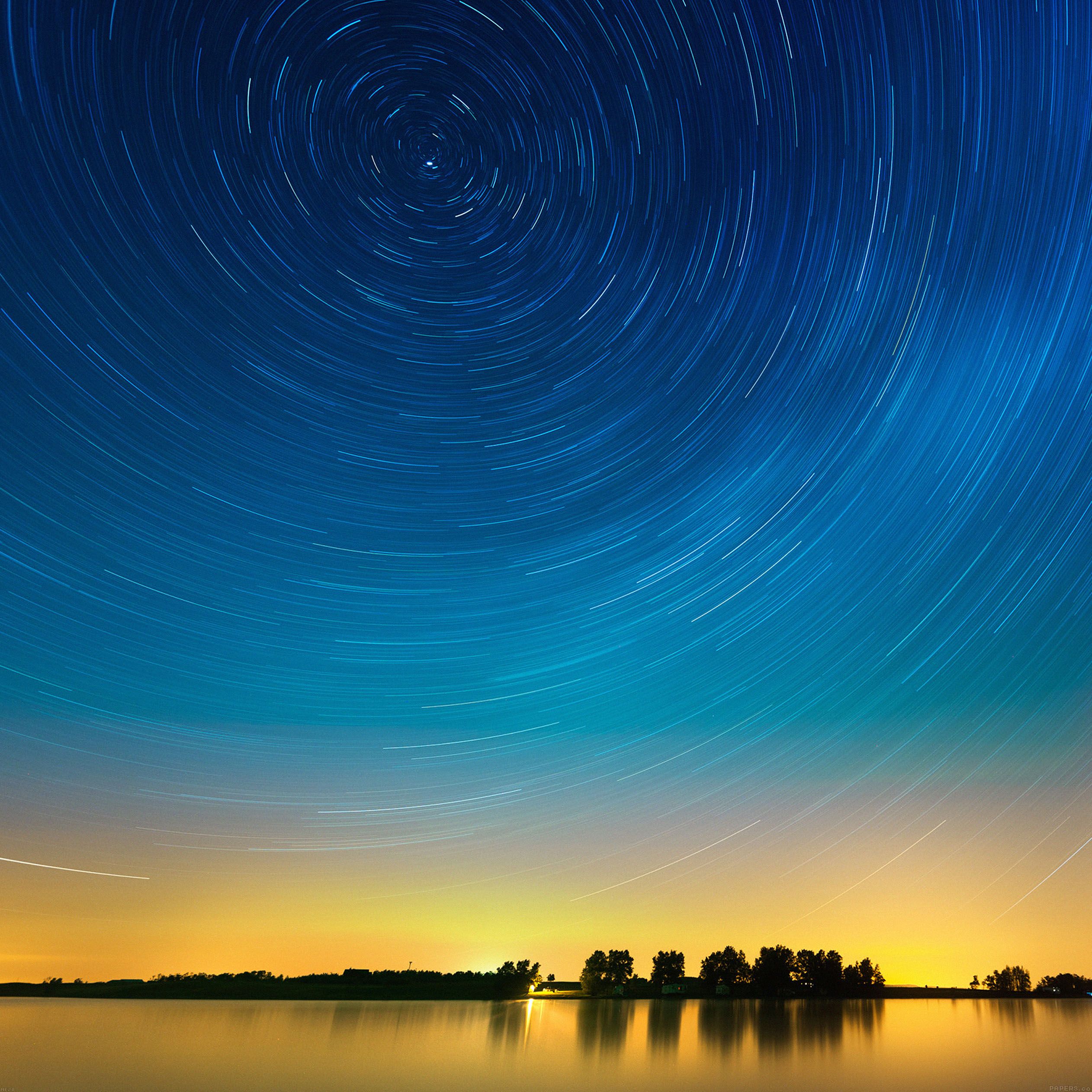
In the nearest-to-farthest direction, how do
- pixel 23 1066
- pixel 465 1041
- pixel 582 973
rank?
pixel 23 1066 → pixel 465 1041 → pixel 582 973

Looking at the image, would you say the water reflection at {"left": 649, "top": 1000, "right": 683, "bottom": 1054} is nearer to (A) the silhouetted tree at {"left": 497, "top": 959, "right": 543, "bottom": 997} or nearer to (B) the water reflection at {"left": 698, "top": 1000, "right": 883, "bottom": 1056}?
(B) the water reflection at {"left": 698, "top": 1000, "right": 883, "bottom": 1056}

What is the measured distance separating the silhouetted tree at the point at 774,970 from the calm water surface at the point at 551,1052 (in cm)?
3689

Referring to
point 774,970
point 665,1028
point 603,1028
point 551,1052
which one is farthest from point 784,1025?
point 774,970

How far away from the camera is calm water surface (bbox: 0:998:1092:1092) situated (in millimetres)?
19438

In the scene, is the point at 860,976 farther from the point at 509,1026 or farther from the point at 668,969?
the point at 509,1026

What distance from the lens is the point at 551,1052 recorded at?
27.5 m

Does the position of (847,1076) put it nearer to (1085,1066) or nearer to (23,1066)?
(1085,1066)

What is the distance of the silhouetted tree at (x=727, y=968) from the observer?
3578 inches

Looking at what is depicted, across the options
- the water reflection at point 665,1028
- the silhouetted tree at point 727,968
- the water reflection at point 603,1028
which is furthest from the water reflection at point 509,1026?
the silhouetted tree at point 727,968

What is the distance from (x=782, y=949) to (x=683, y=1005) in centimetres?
2642

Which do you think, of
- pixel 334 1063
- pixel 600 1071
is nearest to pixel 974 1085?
pixel 600 1071

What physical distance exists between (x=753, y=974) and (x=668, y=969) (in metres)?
13.0

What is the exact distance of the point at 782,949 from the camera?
90000 millimetres

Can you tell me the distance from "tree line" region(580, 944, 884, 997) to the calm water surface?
3748 cm
